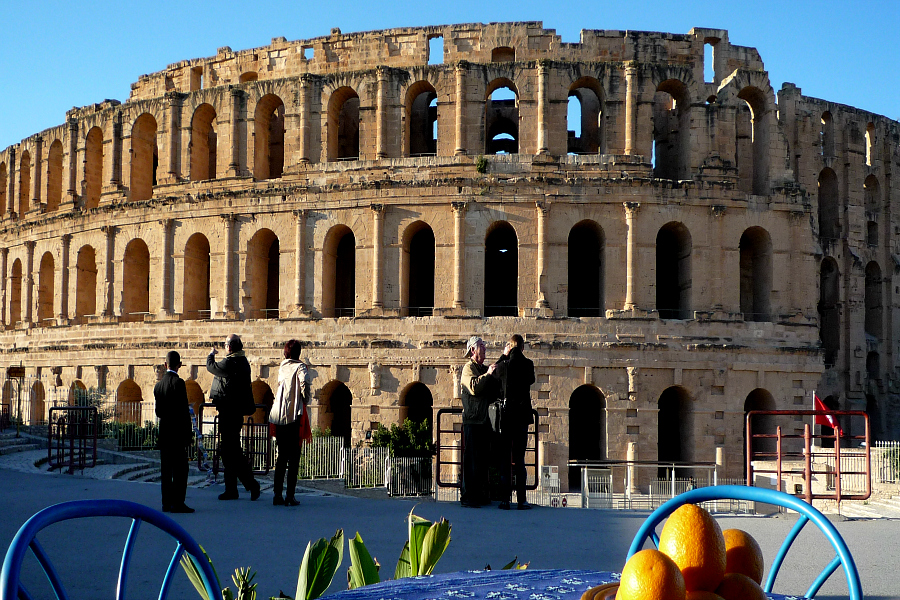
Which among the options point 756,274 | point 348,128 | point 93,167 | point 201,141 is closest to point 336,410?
point 348,128

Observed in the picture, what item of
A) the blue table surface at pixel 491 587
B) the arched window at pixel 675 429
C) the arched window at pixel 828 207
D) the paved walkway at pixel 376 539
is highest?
the arched window at pixel 828 207

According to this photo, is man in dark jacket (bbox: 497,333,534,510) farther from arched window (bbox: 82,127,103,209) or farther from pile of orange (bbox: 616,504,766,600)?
arched window (bbox: 82,127,103,209)

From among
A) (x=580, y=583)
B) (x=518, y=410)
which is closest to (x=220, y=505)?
(x=518, y=410)

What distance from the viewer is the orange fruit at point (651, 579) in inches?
79.8

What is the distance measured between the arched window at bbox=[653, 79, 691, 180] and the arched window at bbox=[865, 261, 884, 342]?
433 inches

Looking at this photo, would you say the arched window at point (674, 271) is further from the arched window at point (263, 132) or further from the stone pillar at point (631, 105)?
the arched window at point (263, 132)

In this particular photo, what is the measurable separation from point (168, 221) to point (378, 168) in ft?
26.5

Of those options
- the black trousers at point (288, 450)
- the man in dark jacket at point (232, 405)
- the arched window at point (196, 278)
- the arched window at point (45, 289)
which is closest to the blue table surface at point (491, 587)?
the black trousers at point (288, 450)

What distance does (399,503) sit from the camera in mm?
9969

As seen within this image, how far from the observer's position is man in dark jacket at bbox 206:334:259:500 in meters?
9.74

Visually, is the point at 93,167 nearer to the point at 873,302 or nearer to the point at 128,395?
the point at 128,395

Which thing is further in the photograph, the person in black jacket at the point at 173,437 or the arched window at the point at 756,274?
the arched window at the point at 756,274

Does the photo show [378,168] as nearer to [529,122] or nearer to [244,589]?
[529,122]

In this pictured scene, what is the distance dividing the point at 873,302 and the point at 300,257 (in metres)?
23.3
